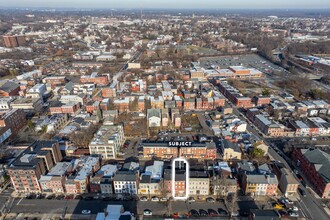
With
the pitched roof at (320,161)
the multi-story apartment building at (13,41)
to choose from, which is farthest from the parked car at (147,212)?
the multi-story apartment building at (13,41)

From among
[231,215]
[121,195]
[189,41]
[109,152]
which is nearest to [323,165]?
[231,215]

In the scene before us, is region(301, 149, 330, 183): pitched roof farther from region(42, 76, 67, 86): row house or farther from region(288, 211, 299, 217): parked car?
region(42, 76, 67, 86): row house

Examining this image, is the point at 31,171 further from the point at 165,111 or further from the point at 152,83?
the point at 152,83

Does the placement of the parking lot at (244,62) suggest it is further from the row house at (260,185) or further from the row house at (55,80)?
the row house at (260,185)

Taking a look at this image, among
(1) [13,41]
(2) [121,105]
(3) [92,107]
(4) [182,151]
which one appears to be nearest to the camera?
(4) [182,151]

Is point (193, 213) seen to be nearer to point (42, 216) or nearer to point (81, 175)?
point (81, 175)

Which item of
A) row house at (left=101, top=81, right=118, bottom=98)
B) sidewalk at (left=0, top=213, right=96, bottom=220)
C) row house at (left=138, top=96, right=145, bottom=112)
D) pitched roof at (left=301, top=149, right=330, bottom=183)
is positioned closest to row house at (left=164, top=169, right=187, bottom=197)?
sidewalk at (left=0, top=213, right=96, bottom=220)

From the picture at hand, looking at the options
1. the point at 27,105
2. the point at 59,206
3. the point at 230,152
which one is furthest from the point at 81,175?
the point at 27,105
